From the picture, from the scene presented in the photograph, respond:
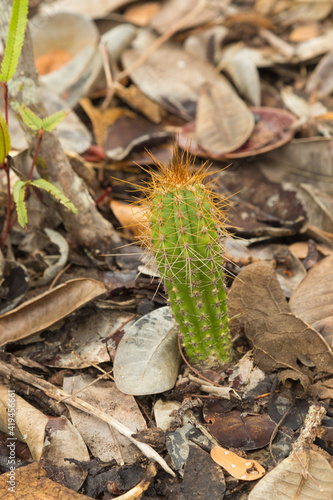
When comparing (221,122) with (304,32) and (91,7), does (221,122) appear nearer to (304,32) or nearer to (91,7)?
(304,32)

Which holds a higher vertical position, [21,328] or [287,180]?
[21,328]

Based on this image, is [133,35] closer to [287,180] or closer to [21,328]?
[287,180]

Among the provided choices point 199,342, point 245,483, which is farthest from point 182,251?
point 245,483

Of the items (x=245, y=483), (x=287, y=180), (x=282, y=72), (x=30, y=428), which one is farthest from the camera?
(x=282, y=72)

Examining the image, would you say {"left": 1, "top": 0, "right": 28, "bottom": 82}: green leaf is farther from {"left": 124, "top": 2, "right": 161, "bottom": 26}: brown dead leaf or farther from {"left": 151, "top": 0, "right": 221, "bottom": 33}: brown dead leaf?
{"left": 124, "top": 2, "right": 161, "bottom": 26}: brown dead leaf

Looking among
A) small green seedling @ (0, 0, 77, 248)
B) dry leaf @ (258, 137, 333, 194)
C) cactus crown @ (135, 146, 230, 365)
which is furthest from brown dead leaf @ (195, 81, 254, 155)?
cactus crown @ (135, 146, 230, 365)

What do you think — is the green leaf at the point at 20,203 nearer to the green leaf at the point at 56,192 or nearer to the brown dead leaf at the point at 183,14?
the green leaf at the point at 56,192

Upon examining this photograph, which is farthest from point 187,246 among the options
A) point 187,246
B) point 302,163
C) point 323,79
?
point 323,79
